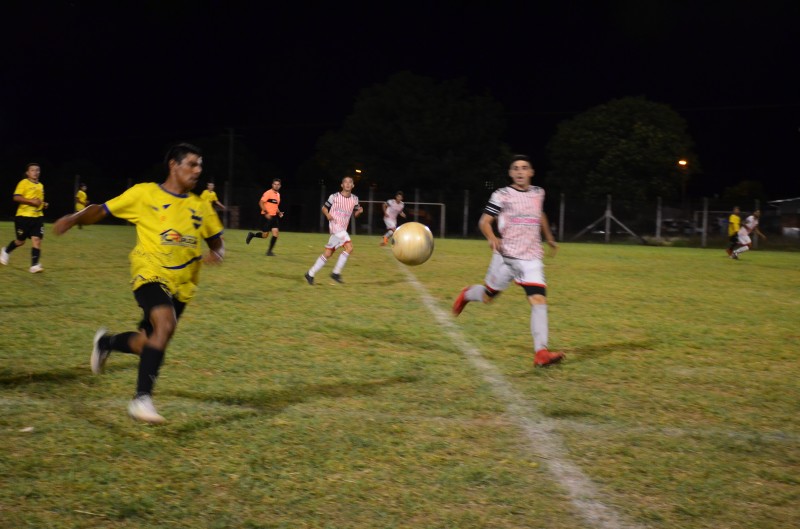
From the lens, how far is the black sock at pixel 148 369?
4.82 metres

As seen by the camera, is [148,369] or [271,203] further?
[271,203]

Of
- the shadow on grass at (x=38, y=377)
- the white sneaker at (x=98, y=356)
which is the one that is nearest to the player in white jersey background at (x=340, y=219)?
the shadow on grass at (x=38, y=377)

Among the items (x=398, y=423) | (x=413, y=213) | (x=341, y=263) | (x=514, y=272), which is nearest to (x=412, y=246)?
(x=514, y=272)

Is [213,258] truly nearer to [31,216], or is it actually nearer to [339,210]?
[339,210]

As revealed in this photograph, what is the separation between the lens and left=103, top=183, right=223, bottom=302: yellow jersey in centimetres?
498

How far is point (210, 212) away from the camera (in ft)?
17.4

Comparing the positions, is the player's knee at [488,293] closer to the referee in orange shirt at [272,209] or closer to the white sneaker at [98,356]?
the white sneaker at [98,356]

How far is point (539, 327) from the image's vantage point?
704cm

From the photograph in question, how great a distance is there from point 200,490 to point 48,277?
35.2ft

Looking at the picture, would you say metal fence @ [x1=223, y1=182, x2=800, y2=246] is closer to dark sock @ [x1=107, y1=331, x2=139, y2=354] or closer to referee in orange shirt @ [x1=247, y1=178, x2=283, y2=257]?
referee in orange shirt @ [x1=247, y1=178, x2=283, y2=257]

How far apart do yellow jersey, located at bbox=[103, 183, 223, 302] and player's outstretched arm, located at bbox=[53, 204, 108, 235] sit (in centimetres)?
6

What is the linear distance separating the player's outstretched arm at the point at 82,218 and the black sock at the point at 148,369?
918 mm

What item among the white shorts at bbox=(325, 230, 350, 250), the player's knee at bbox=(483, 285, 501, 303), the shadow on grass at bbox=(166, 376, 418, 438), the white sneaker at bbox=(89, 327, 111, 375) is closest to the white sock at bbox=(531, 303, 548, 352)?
the player's knee at bbox=(483, 285, 501, 303)

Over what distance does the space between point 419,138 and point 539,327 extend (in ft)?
187
